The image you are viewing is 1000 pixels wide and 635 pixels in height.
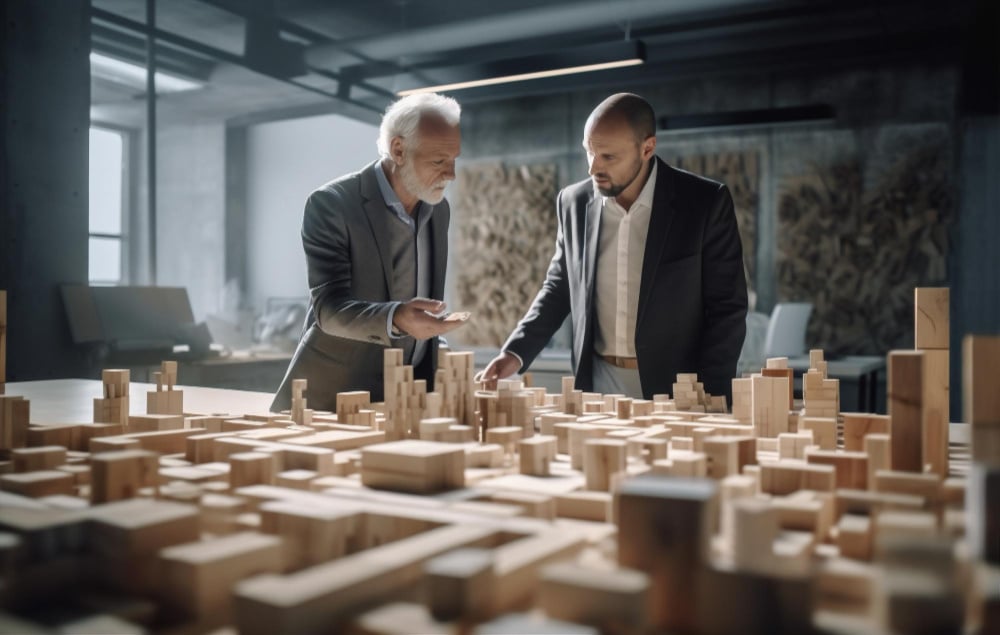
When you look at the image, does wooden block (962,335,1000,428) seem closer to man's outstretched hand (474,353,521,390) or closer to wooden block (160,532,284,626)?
wooden block (160,532,284,626)

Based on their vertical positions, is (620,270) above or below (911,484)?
above

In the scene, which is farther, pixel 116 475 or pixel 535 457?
pixel 535 457

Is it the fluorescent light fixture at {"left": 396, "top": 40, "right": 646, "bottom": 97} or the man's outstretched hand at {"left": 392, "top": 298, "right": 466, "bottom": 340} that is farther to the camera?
the fluorescent light fixture at {"left": 396, "top": 40, "right": 646, "bottom": 97}

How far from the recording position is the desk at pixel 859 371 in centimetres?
538

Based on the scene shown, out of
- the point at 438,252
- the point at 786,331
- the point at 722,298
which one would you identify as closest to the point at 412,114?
the point at 438,252

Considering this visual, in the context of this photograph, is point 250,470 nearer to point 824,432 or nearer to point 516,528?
point 516,528

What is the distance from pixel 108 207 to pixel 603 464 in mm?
9665

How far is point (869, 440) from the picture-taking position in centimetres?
96

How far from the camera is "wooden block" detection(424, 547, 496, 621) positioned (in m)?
0.56

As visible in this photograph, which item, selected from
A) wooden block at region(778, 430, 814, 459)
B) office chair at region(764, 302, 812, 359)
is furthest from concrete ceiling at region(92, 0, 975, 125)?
wooden block at region(778, 430, 814, 459)

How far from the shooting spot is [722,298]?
8.77 feet

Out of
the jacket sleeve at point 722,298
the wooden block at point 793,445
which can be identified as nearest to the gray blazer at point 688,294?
the jacket sleeve at point 722,298

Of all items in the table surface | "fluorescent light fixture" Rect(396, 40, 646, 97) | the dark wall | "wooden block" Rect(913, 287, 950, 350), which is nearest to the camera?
"wooden block" Rect(913, 287, 950, 350)

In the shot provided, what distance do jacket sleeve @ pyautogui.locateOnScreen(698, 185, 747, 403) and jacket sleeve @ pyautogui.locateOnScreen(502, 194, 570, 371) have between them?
1.70 ft
